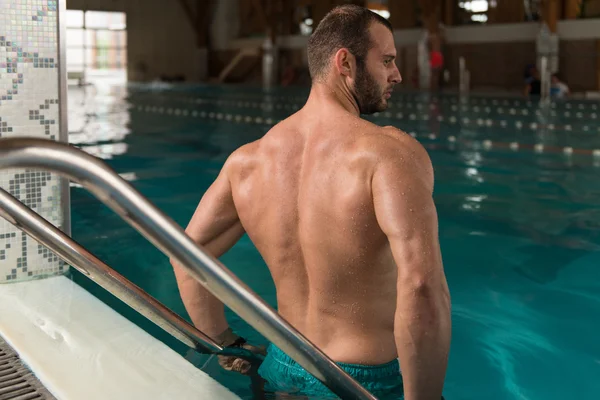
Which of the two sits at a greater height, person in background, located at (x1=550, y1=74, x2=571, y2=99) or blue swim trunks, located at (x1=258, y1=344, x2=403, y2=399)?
person in background, located at (x1=550, y1=74, x2=571, y2=99)

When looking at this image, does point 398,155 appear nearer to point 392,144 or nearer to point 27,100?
point 392,144

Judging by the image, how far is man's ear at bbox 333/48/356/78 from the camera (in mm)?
1882

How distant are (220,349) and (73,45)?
106ft

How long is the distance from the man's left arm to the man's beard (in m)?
0.45

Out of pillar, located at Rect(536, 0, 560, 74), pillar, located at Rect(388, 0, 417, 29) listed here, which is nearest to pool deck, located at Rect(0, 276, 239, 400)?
pillar, located at Rect(536, 0, 560, 74)

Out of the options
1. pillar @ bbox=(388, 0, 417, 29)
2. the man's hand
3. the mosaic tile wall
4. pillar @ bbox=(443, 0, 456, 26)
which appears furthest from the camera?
pillar @ bbox=(388, 0, 417, 29)

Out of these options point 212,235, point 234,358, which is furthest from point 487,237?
point 212,235

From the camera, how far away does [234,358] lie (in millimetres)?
2502

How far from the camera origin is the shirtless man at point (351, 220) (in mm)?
1673

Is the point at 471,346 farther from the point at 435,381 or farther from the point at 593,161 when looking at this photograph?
the point at 593,161

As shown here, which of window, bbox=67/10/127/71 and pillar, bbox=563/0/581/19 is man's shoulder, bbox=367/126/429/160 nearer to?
pillar, bbox=563/0/581/19

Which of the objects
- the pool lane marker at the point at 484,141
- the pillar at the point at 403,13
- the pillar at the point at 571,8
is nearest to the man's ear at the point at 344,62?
the pool lane marker at the point at 484,141

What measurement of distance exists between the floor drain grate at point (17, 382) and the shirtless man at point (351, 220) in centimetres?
68

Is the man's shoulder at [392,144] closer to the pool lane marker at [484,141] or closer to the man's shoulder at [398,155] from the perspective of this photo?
the man's shoulder at [398,155]
